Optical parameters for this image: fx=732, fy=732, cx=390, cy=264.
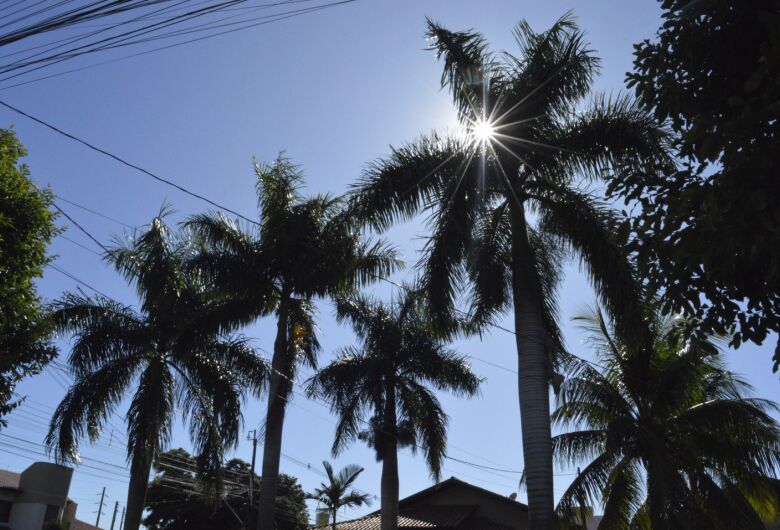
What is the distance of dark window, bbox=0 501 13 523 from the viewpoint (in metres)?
36.5

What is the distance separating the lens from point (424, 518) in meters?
32.9

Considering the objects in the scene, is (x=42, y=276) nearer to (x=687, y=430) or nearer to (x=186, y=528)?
(x=687, y=430)

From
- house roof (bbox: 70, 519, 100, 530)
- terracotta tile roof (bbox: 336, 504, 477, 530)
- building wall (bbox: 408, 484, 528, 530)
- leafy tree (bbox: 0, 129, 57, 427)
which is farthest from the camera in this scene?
house roof (bbox: 70, 519, 100, 530)

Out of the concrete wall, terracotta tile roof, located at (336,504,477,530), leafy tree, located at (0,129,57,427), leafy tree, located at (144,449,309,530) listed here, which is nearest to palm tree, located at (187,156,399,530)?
leafy tree, located at (0,129,57,427)

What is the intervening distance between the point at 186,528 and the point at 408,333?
29460 mm

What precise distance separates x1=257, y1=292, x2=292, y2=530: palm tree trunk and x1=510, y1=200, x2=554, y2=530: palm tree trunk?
26.7 feet

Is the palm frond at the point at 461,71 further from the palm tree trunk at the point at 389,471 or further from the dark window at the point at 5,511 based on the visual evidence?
the dark window at the point at 5,511

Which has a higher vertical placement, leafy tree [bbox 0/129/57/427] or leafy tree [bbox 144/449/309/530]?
leafy tree [bbox 144/449/309/530]

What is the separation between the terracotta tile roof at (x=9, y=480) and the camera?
37.4 m

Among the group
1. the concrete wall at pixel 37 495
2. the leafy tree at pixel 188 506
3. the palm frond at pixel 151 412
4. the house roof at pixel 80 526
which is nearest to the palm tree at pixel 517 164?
the palm frond at pixel 151 412

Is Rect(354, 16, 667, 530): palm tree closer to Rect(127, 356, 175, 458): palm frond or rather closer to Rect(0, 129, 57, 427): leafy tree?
Rect(0, 129, 57, 427): leafy tree

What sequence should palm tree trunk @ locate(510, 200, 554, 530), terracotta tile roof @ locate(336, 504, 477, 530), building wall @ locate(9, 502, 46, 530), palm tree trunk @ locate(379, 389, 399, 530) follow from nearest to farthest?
palm tree trunk @ locate(510, 200, 554, 530)
palm tree trunk @ locate(379, 389, 399, 530)
terracotta tile roof @ locate(336, 504, 477, 530)
building wall @ locate(9, 502, 46, 530)

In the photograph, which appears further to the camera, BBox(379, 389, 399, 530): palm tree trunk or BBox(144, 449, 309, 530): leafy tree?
BBox(144, 449, 309, 530): leafy tree

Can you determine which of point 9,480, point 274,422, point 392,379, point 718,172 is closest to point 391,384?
point 392,379
